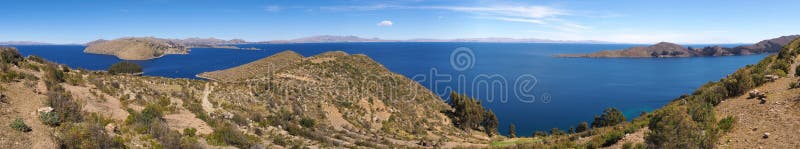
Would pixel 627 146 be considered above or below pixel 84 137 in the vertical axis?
below

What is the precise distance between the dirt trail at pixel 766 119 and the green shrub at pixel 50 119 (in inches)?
1039

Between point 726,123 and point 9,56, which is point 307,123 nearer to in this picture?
point 9,56

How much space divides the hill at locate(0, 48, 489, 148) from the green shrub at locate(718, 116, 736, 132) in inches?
644

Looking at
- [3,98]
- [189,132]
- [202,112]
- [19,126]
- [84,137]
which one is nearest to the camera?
[84,137]

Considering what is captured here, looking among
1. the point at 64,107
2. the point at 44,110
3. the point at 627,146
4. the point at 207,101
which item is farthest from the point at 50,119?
the point at 627,146

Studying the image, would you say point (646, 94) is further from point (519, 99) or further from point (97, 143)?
Result: point (97, 143)

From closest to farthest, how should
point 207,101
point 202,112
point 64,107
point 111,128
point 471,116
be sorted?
point 111,128
point 64,107
point 202,112
point 207,101
point 471,116

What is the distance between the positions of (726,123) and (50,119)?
28151mm

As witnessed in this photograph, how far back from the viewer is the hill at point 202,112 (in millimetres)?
16172

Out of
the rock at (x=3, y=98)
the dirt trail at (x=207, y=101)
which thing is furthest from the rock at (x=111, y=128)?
the dirt trail at (x=207, y=101)

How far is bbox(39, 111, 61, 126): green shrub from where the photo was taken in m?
15.5

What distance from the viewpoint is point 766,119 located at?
50.0 ft

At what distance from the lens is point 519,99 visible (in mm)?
93938

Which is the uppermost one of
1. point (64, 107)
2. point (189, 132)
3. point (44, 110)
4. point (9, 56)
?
point (9, 56)
